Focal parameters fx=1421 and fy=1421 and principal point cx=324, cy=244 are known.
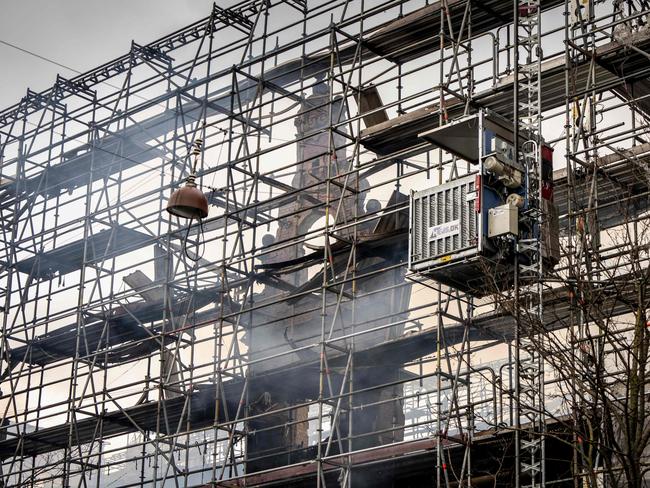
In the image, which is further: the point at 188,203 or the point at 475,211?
the point at 188,203

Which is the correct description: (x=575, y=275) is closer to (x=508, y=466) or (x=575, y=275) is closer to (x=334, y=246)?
(x=508, y=466)

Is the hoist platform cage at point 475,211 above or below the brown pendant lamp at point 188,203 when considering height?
below

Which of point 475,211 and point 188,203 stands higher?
point 188,203

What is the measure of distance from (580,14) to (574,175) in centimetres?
263

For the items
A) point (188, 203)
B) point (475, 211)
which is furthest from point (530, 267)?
point (188, 203)

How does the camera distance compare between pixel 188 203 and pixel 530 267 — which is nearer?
pixel 530 267

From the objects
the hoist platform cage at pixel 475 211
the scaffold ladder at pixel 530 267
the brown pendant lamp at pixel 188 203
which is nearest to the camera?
the scaffold ladder at pixel 530 267

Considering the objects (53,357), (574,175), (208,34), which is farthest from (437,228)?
(53,357)

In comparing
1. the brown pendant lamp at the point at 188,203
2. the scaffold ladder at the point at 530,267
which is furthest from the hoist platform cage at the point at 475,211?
the brown pendant lamp at the point at 188,203

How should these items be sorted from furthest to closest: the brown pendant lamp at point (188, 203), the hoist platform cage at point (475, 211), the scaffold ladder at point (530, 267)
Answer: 1. the brown pendant lamp at point (188, 203)
2. the hoist platform cage at point (475, 211)
3. the scaffold ladder at point (530, 267)

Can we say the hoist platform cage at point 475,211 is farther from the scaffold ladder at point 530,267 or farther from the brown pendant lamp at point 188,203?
the brown pendant lamp at point 188,203

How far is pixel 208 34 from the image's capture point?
28438 mm

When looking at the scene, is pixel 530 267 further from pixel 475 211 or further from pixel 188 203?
pixel 188 203

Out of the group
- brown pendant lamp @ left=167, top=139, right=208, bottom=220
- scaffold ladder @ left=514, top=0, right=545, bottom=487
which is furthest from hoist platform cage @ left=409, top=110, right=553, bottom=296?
brown pendant lamp @ left=167, top=139, right=208, bottom=220
